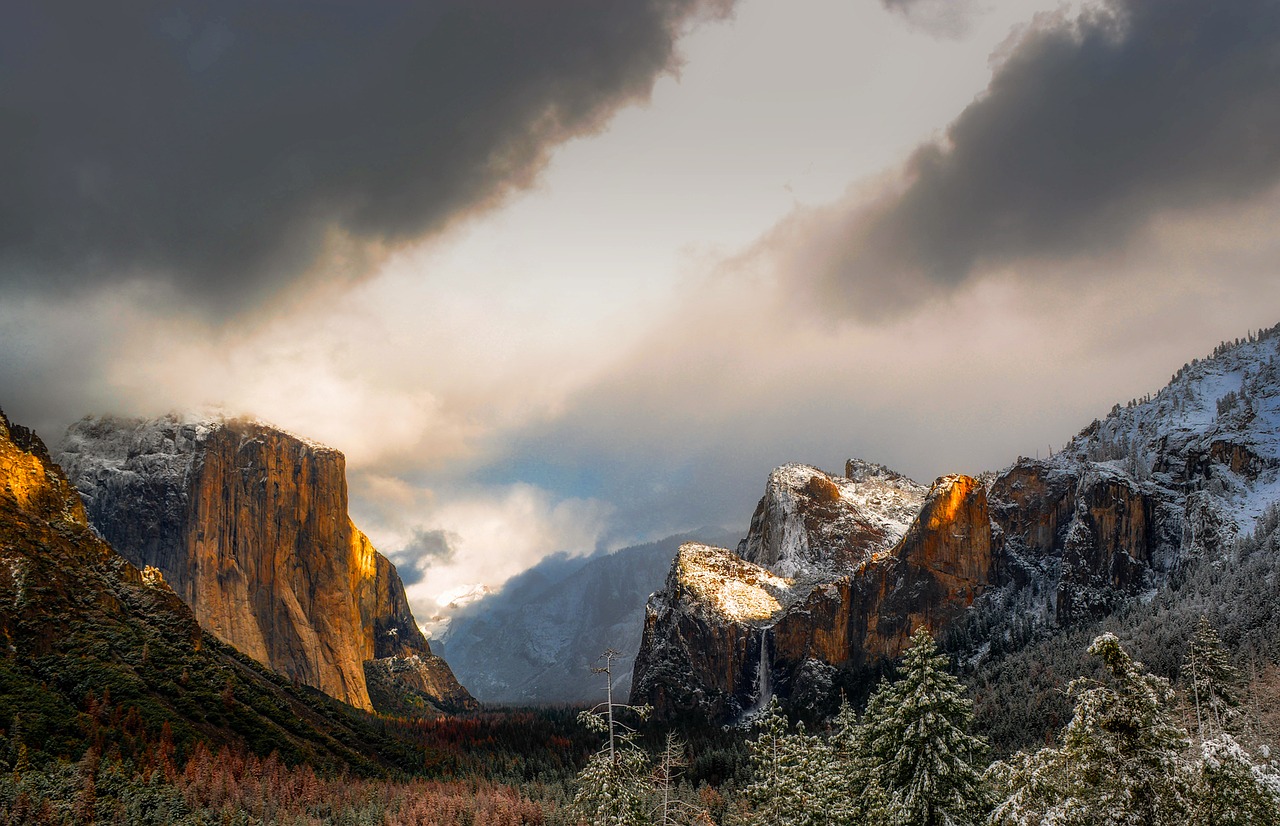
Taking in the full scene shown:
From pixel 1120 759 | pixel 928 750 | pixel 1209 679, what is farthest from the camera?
pixel 1209 679

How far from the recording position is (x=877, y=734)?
4028 cm

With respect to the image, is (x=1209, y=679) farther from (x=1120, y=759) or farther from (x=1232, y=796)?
(x=1120, y=759)

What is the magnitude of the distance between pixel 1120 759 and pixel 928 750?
1280cm

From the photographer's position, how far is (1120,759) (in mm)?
24078

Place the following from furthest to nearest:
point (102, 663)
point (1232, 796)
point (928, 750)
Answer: point (102, 663)
point (928, 750)
point (1232, 796)

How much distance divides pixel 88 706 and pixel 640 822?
118m

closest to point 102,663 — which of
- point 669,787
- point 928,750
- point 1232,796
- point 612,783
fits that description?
point 612,783

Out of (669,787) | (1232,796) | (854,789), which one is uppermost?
(1232,796)

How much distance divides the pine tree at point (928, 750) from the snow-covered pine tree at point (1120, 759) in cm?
991

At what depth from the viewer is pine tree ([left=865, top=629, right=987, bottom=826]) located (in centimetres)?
3538

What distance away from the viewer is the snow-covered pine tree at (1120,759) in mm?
23391

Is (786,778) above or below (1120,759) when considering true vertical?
below

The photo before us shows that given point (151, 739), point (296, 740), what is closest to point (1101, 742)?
point (151, 739)

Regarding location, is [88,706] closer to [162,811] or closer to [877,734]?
[162,811]
